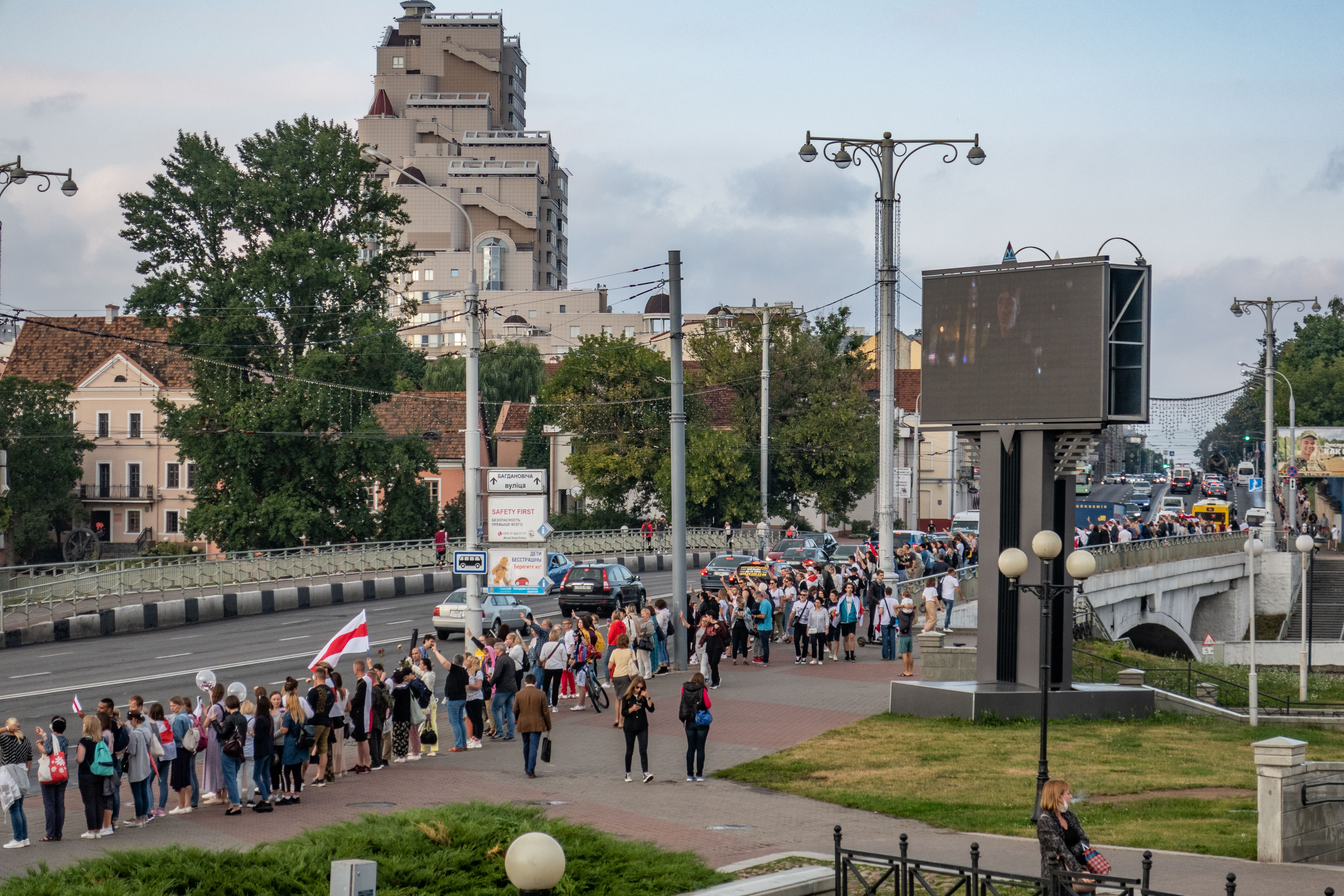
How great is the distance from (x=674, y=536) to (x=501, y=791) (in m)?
12.3

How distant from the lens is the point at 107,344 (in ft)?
284

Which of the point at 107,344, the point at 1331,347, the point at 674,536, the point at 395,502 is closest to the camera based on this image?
the point at 674,536

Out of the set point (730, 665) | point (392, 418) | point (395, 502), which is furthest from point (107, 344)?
point (730, 665)

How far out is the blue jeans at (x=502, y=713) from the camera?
2191cm

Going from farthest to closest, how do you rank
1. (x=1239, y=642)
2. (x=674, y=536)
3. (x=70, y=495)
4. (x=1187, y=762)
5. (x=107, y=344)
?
(x=107, y=344)
(x=70, y=495)
(x=1239, y=642)
(x=674, y=536)
(x=1187, y=762)

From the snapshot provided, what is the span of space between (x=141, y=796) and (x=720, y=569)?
31204 mm

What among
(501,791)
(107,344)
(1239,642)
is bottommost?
(1239,642)

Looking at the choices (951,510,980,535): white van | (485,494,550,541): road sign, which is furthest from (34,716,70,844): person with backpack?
(951,510,980,535): white van

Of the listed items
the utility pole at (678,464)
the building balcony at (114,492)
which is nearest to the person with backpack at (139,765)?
the utility pole at (678,464)

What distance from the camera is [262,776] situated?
16.6 m

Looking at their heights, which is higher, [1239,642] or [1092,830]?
[1092,830]

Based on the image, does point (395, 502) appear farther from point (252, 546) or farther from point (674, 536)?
point (674, 536)

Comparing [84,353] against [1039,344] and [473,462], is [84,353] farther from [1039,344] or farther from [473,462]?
[1039,344]

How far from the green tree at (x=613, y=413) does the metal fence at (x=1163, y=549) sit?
2596 centimetres
